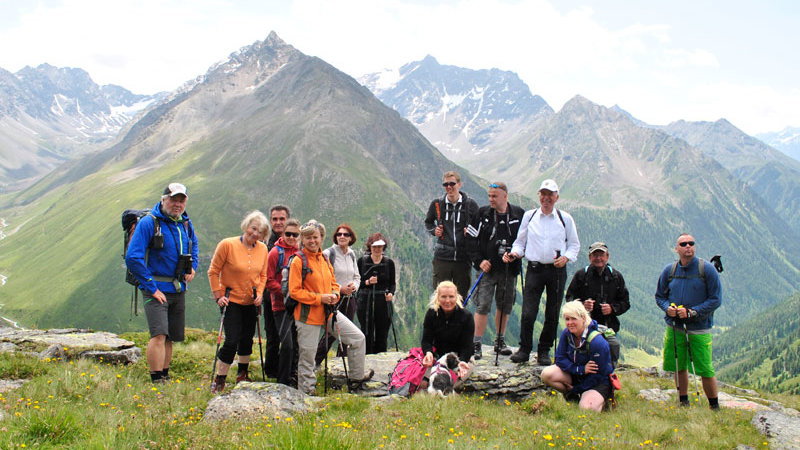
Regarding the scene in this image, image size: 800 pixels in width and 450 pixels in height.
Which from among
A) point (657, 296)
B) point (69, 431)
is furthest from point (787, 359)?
point (69, 431)

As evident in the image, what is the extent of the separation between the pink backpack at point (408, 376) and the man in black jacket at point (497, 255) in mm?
2229

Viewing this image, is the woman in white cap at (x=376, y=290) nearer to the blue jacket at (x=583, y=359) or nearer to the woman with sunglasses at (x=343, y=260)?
the woman with sunglasses at (x=343, y=260)

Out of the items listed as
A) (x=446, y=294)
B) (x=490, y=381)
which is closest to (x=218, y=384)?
(x=446, y=294)

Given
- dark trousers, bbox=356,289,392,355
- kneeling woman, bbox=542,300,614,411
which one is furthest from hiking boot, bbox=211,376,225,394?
kneeling woman, bbox=542,300,614,411

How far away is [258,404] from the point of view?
7793 millimetres

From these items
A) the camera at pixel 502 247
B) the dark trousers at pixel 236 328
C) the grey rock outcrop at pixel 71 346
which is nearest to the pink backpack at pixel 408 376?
the camera at pixel 502 247

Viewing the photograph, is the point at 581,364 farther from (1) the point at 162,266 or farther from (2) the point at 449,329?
(1) the point at 162,266

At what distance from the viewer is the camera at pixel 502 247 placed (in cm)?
1206

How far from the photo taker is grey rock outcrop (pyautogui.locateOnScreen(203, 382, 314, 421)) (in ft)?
24.4

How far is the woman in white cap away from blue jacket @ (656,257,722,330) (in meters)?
7.06

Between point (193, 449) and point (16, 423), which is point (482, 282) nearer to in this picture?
point (193, 449)

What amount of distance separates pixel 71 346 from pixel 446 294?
985cm

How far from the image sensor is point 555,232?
11.4m

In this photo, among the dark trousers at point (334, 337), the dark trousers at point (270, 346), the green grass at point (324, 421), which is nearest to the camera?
the green grass at point (324, 421)
